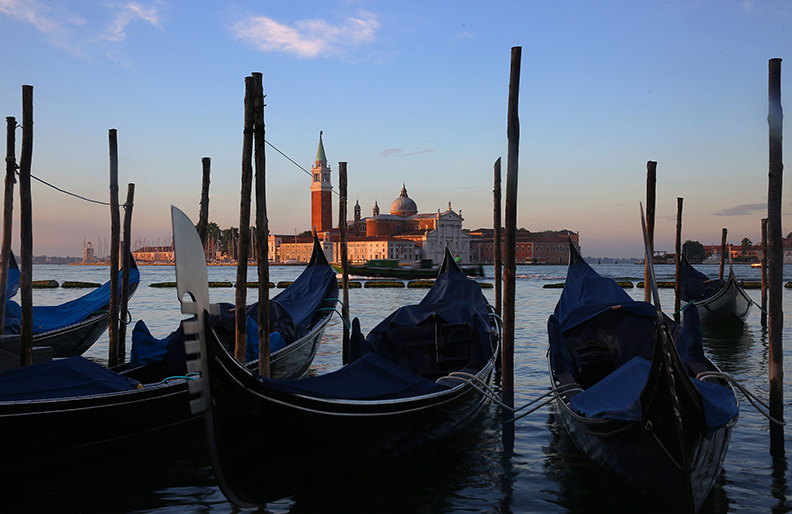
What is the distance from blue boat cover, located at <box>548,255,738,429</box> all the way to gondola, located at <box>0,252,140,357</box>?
5924 millimetres

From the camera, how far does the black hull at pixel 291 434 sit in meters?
3.17

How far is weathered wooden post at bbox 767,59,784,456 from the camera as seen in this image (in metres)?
4.43

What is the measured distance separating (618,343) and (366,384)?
251 centimetres

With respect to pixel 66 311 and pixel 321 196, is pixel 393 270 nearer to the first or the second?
pixel 321 196

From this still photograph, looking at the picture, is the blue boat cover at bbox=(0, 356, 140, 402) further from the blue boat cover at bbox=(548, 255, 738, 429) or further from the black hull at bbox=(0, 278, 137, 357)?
the black hull at bbox=(0, 278, 137, 357)

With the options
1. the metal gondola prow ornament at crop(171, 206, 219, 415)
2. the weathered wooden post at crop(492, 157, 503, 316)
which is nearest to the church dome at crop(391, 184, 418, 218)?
the weathered wooden post at crop(492, 157, 503, 316)

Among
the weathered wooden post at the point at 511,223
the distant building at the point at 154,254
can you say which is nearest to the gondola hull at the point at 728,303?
the weathered wooden post at the point at 511,223

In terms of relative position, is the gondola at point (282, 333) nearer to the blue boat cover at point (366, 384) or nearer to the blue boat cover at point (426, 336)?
the blue boat cover at point (426, 336)

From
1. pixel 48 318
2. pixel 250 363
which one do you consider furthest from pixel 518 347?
pixel 48 318

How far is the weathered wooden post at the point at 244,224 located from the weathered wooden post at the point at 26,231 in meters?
1.78

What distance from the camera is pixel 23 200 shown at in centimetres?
592

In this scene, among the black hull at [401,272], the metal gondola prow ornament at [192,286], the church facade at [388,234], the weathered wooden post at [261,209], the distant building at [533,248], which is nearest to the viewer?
the metal gondola prow ornament at [192,286]

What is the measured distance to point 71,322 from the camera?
893 centimetres

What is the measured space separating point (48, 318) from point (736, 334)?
1164 centimetres
